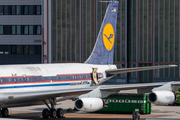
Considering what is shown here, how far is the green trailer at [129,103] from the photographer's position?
109 ft

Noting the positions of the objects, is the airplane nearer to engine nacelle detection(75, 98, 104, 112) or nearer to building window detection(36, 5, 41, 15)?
engine nacelle detection(75, 98, 104, 112)

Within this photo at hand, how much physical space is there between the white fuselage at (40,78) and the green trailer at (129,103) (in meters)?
2.59

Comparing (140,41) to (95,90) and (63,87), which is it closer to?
(63,87)

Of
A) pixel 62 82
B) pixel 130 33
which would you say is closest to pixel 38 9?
pixel 130 33

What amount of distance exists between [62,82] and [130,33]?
129ft

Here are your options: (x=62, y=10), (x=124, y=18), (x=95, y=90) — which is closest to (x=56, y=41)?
(x=62, y=10)

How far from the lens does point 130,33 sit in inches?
2680

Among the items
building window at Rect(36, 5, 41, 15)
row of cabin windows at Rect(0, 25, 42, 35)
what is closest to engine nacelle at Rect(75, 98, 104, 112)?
row of cabin windows at Rect(0, 25, 42, 35)

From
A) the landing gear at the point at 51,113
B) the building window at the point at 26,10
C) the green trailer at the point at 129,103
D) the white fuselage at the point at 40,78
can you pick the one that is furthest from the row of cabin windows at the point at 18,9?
the landing gear at the point at 51,113

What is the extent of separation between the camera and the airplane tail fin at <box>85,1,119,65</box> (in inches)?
1468

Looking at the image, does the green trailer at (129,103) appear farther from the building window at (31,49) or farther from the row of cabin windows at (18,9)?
the row of cabin windows at (18,9)

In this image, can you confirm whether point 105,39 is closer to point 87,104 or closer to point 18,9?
point 87,104

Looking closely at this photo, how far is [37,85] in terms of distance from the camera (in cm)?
2834

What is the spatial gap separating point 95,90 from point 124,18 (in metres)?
44.5
